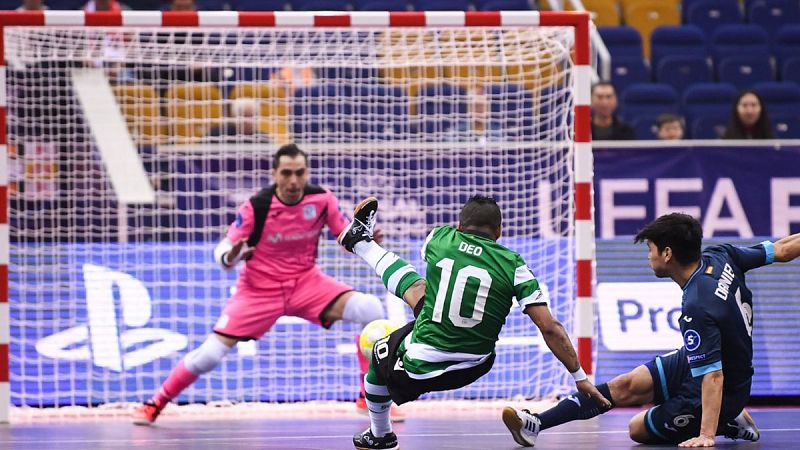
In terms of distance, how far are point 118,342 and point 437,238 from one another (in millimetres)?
3999

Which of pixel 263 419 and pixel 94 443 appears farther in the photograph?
pixel 263 419

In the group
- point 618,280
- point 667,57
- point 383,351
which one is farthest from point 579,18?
point 667,57

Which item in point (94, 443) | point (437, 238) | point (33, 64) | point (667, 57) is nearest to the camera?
point (437, 238)

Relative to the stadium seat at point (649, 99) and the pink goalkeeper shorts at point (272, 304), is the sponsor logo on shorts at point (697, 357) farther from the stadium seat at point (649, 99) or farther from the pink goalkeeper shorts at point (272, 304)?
the stadium seat at point (649, 99)

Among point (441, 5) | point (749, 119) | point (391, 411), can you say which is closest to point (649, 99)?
point (749, 119)

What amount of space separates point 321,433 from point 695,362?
246 cm

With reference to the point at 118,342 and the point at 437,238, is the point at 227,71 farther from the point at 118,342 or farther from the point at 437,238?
the point at 437,238

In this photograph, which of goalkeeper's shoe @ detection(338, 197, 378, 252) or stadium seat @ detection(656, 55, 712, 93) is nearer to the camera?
goalkeeper's shoe @ detection(338, 197, 378, 252)

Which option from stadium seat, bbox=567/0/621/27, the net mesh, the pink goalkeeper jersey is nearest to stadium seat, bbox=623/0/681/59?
stadium seat, bbox=567/0/621/27

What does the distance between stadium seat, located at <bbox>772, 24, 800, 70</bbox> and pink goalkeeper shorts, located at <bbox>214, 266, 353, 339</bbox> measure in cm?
781

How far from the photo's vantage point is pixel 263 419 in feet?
29.1

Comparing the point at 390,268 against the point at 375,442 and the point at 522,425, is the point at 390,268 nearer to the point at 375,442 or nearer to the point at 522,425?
the point at 375,442

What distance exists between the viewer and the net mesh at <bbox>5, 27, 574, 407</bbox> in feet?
32.1

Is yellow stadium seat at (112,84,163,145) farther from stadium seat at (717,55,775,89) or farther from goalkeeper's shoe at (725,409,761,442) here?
stadium seat at (717,55,775,89)
